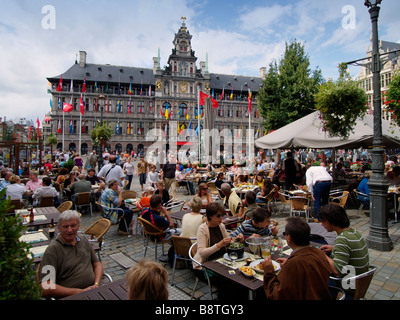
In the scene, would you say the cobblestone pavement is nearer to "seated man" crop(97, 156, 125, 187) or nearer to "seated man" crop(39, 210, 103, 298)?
"seated man" crop(39, 210, 103, 298)

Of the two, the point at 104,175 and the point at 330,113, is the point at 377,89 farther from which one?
the point at 104,175

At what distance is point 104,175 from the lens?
8.49m

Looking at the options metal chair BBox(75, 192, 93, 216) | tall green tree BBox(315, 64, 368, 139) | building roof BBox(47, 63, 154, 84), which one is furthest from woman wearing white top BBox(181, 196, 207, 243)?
building roof BBox(47, 63, 154, 84)

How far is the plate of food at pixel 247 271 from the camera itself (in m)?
2.35

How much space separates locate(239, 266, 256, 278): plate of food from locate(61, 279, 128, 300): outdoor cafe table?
1121 mm

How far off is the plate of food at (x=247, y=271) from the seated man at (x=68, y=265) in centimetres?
153

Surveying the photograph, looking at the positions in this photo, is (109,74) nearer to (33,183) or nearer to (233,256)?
(33,183)

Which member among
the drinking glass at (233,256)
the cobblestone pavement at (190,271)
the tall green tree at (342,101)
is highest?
the tall green tree at (342,101)

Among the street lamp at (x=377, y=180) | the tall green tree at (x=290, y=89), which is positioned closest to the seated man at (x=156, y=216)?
the street lamp at (x=377, y=180)

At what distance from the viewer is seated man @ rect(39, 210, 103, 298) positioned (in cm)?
238

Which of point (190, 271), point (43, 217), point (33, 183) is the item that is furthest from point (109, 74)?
point (190, 271)

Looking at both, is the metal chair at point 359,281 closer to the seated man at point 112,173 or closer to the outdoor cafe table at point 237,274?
the outdoor cafe table at point 237,274

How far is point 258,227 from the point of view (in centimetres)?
335
